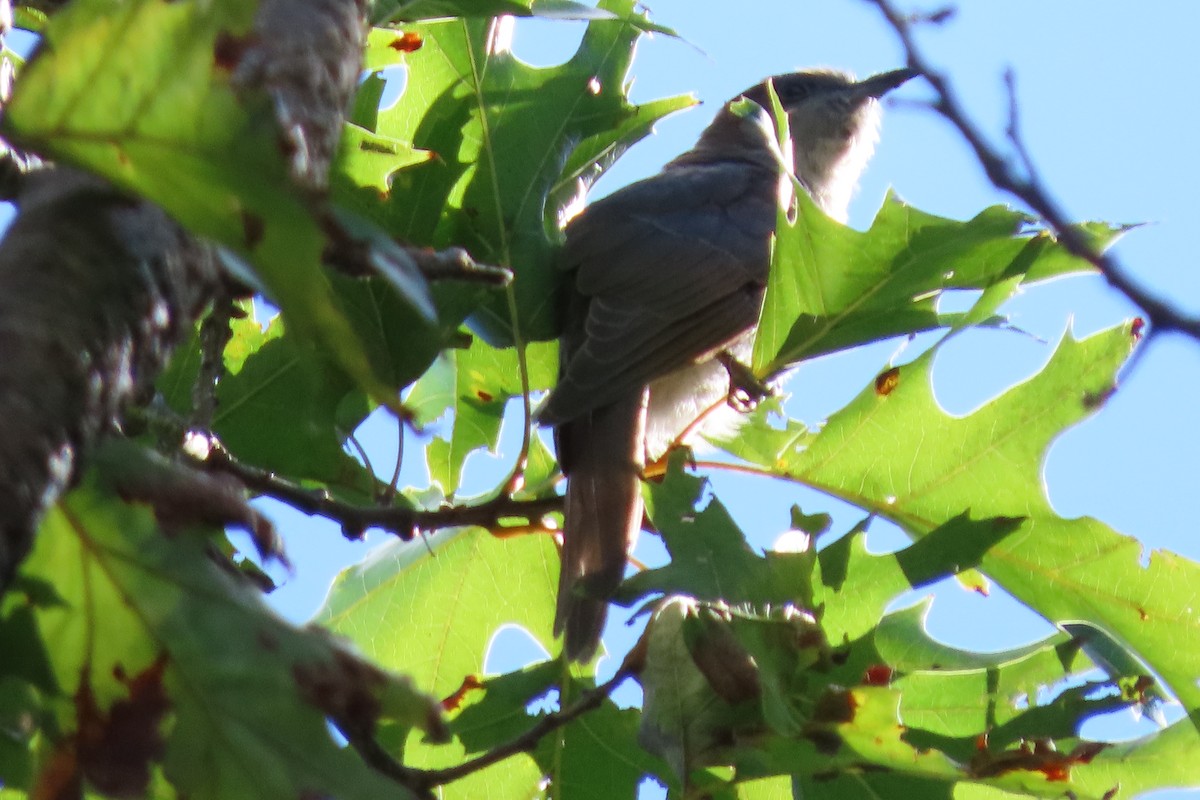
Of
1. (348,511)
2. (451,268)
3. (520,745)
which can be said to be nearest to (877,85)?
(348,511)

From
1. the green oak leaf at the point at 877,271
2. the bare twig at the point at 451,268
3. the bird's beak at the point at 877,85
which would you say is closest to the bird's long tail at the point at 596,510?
the green oak leaf at the point at 877,271

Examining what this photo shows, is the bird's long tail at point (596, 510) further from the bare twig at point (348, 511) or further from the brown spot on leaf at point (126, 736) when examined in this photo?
the brown spot on leaf at point (126, 736)

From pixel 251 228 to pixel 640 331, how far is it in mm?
2235

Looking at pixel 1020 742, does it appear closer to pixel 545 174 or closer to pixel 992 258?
pixel 992 258

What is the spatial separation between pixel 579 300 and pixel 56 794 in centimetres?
202

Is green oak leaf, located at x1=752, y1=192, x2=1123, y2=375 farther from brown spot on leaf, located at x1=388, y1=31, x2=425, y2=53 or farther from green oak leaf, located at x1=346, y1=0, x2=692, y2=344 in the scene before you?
brown spot on leaf, located at x1=388, y1=31, x2=425, y2=53

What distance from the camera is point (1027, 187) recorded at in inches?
59.7

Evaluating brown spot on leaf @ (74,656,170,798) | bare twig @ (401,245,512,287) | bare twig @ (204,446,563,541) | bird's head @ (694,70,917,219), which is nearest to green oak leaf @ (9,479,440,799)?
brown spot on leaf @ (74,656,170,798)

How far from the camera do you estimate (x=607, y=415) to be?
3014 millimetres

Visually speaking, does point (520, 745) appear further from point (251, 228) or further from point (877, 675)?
point (251, 228)

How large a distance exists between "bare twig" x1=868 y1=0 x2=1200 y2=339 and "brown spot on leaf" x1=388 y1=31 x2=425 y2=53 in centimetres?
79

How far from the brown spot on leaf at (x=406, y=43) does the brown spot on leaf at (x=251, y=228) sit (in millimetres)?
1303

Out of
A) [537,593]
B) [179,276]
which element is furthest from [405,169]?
[179,276]

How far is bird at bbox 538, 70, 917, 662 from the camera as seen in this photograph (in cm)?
244
